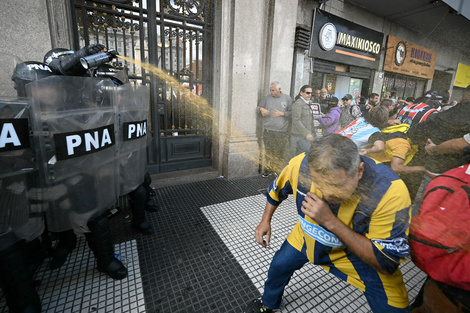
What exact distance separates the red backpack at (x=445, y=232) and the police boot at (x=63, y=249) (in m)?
3.01

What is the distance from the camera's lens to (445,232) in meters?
1.11

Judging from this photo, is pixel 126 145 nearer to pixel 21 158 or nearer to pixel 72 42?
pixel 21 158

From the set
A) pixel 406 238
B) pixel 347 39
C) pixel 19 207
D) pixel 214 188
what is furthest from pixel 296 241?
pixel 347 39

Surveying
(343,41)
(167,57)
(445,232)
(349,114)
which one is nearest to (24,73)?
(167,57)

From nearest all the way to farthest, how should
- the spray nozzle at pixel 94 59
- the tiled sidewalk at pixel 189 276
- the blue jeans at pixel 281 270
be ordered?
the blue jeans at pixel 281 270 < the spray nozzle at pixel 94 59 < the tiled sidewalk at pixel 189 276

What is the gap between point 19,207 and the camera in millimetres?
1443

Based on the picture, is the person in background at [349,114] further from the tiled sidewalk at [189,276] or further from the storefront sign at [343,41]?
the tiled sidewalk at [189,276]

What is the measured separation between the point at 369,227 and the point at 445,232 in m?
0.33

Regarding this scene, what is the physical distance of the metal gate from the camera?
378cm

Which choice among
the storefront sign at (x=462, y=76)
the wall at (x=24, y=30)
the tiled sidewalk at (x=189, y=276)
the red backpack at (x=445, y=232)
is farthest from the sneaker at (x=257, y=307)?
the storefront sign at (x=462, y=76)

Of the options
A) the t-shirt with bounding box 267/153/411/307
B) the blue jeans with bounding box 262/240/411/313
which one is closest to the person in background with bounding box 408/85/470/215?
the t-shirt with bounding box 267/153/411/307

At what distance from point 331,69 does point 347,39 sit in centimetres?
108

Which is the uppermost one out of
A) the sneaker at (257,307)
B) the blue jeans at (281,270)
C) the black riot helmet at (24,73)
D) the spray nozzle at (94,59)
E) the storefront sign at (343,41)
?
the storefront sign at (343,41)

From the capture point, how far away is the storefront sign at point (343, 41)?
6457 mm
